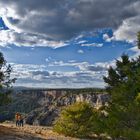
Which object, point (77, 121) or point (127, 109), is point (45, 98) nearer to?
point (77, 121)

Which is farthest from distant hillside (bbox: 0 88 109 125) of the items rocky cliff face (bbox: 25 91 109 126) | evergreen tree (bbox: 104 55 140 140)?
evergreen tree (bbox: 104 55 140 140)

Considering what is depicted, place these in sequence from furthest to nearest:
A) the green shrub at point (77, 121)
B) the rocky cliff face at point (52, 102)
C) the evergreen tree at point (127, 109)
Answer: the rocky cliff face at point (52, 102) < the green shrub at point (77, 121) < the evergreen tree at point (127, 109)

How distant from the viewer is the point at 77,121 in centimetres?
4316

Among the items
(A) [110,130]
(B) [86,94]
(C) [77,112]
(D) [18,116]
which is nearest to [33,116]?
(B) [86,94]

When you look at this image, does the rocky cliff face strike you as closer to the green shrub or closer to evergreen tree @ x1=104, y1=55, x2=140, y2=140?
the green shrub

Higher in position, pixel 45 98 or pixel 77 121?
pixel 45 98

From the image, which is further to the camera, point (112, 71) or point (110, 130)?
point (112, 71)

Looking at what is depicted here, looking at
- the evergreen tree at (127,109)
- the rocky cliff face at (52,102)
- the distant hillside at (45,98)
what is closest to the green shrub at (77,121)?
the evergreen tree at (127,109)

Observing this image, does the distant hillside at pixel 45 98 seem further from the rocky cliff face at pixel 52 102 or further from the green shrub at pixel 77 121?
the green shrub at pixel 77 121

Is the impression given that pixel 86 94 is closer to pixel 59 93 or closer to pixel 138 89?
pixel 59 93

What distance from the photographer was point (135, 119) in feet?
104

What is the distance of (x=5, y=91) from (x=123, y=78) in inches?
485

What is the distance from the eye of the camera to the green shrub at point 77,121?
139 ft

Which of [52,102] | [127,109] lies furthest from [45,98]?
[127,109]
